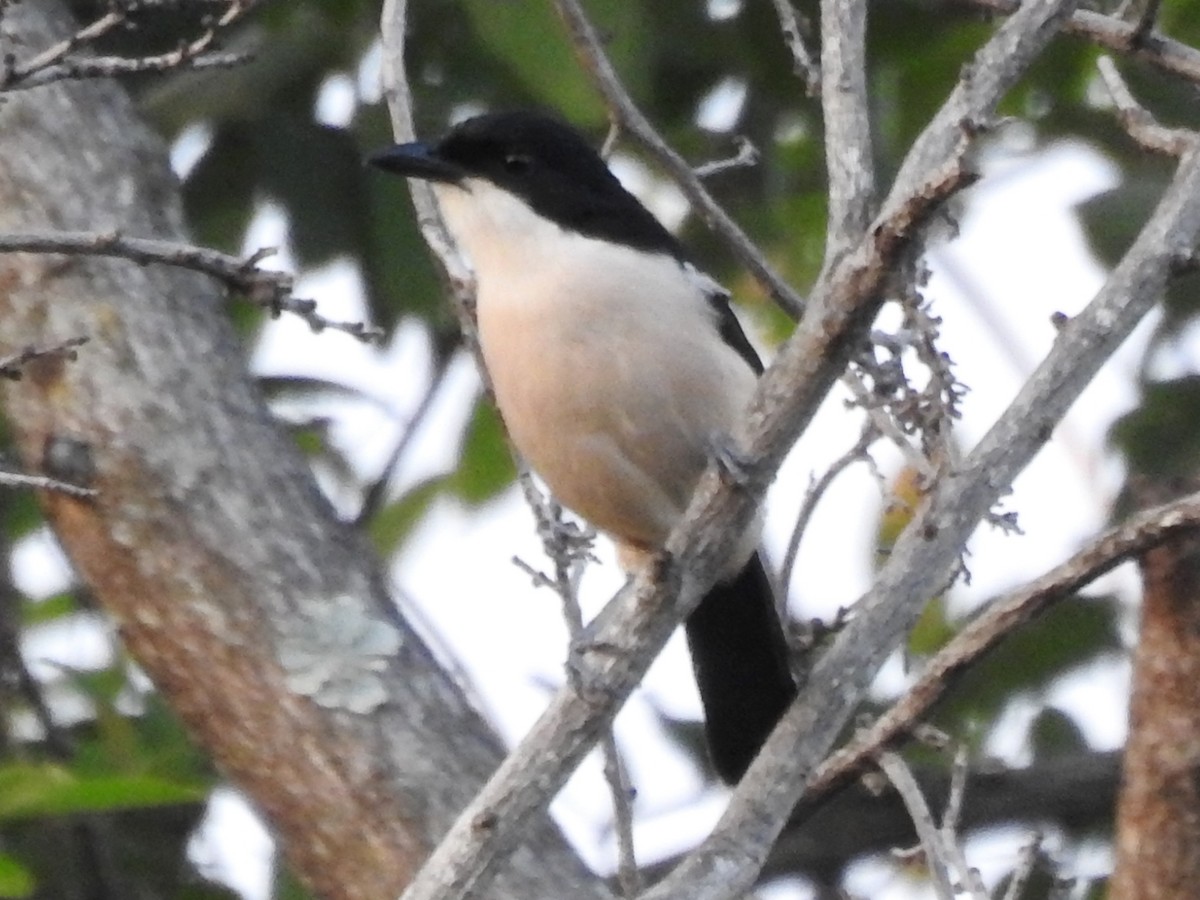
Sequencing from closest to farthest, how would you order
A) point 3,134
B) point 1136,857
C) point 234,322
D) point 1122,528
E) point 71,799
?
1. point 71,799
2. point 1122,528
3. point 1136,857
4. point 3,134
5. point 234,322

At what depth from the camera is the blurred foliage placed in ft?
13.5

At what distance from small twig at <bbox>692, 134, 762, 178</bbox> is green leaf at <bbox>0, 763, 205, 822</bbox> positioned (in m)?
1.38

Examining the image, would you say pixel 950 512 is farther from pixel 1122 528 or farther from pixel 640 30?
pixel 640 30

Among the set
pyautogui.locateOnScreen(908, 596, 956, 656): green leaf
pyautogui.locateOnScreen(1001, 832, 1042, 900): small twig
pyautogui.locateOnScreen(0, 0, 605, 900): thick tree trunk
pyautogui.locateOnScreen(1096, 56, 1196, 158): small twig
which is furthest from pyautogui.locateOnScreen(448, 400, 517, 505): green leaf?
pyautogui.locateOnScreen(1096, 56, 1196, 158): small twig

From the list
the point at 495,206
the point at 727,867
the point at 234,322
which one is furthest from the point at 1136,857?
the point at 234,322

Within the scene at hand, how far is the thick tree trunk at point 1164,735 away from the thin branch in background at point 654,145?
0.73 meters

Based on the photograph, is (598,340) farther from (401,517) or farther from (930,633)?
(930,633)

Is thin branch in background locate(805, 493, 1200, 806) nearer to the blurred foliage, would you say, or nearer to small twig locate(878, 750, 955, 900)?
small twig locate(878, 750, 955, 900)

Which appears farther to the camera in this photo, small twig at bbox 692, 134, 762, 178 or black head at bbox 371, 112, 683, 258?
black head at bbox 371, 112, 683, 258

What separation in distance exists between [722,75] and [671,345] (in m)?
0.97

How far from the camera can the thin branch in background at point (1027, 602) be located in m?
3.15

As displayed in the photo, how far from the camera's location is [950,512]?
115 inches

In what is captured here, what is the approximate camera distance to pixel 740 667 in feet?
13.4

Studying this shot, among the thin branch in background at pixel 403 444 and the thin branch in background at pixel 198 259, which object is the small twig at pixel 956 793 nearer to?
the thin branch in background at pixel 198 259
